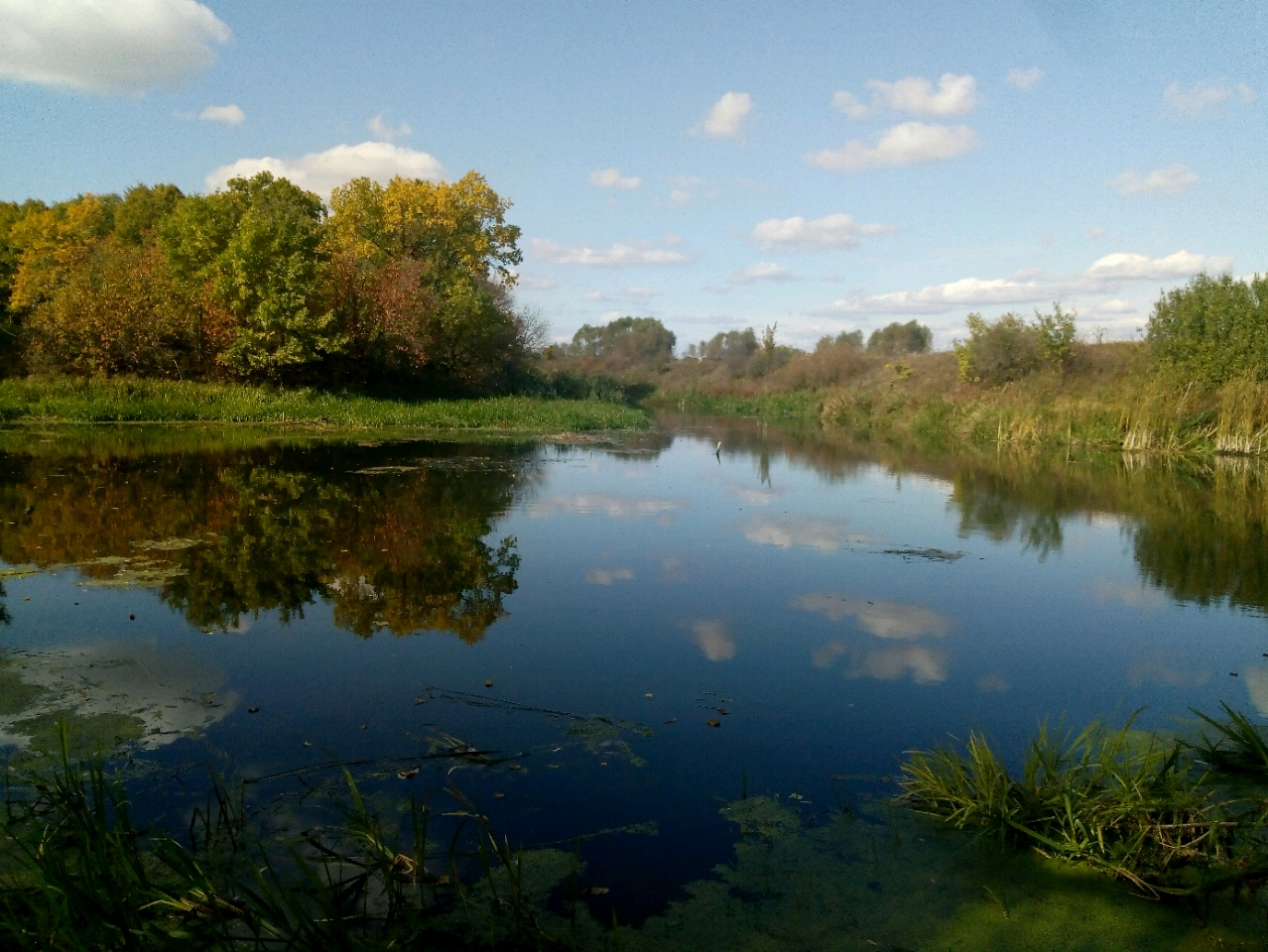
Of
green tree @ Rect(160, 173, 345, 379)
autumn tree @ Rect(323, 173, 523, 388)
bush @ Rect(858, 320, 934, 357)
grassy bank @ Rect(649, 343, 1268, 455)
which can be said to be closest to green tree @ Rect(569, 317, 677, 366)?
bush @ Rect(858, 320, 934, 357)

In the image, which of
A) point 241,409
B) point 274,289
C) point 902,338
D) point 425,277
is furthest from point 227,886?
point 902,338

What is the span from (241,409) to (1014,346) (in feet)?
102

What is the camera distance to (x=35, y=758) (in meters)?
4.23

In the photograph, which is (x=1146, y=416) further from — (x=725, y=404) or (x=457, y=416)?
(x=725, y=404)

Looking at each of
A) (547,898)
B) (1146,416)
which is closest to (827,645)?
(547,898)

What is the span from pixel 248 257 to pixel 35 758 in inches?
1043

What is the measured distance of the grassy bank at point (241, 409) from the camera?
974 inches

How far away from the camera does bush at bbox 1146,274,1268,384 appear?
2611cm

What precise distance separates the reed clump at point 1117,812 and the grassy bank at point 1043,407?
77.3ft

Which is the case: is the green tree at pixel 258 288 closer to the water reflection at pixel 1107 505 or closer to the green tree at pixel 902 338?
the water reflection at pixel 1107 505

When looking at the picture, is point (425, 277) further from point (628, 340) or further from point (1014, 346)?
point (628, 340)

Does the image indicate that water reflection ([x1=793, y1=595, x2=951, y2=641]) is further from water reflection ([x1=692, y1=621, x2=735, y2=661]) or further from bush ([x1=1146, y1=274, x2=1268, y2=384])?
bush ([x1=1146, y1=274, x2=1268, y2=384])

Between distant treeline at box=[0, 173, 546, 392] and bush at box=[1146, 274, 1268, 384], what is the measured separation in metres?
23.1

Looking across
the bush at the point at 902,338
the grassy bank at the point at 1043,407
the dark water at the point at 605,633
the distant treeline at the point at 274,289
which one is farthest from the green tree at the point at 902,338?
the dark water at the point at 605,633
